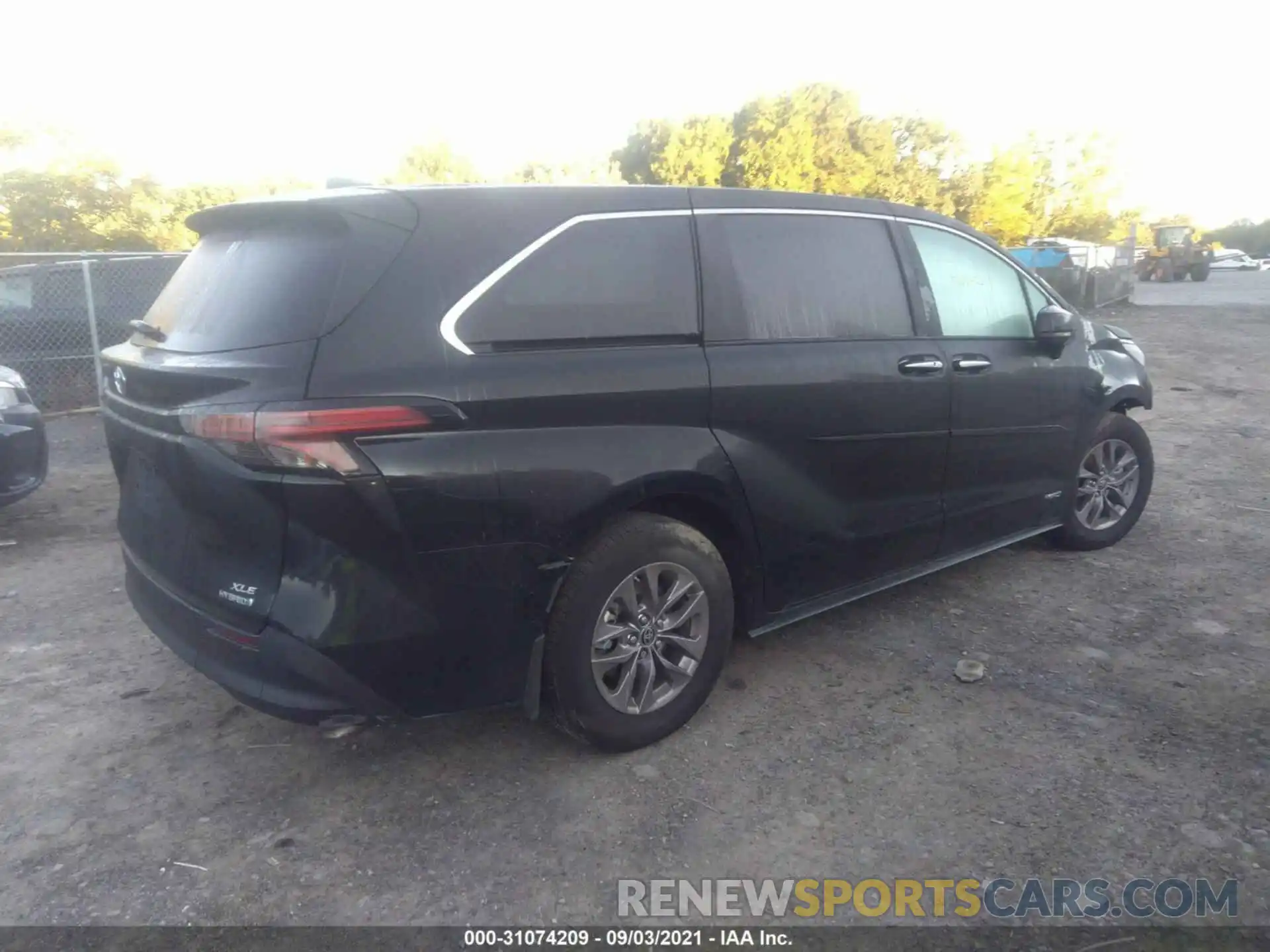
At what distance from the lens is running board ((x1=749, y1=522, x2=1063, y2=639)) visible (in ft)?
12.2

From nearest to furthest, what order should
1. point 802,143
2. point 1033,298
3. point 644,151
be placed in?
point 1033,298 → point 802,143 → point 644,151

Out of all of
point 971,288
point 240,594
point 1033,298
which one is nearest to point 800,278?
point 971,288

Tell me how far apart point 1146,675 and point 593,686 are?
223cm

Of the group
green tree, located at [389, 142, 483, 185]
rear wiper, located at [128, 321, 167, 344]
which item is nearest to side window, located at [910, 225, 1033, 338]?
rear wiper, located at [128, 321, 167, 344]

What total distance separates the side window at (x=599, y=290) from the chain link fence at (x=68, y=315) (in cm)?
830

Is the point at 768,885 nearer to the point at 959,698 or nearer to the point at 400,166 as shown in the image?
the point at 959,698

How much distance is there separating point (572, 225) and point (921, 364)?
5.51 ft

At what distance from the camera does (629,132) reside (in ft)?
101

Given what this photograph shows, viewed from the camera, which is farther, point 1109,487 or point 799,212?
point 1109,487

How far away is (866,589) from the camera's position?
4031 millimetres

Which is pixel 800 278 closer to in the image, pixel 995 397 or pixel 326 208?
pixel 995 397

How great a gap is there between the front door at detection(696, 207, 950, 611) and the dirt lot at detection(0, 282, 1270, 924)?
0.54m

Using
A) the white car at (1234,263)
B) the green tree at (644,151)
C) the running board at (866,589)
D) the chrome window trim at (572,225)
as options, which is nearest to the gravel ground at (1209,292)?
the white car at (1234,263)

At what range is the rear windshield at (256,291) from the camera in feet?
9.07
